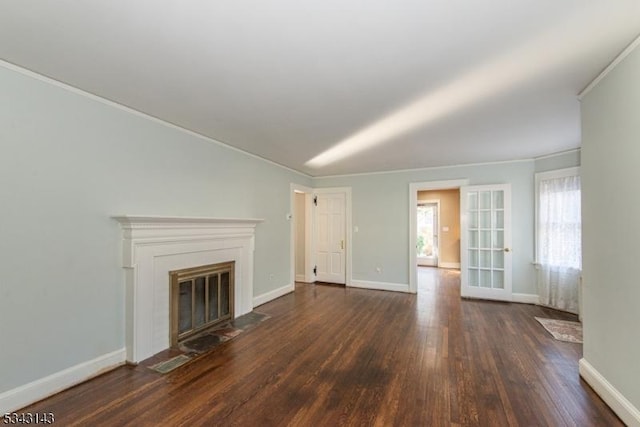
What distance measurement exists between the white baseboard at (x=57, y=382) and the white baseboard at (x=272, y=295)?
2094 mm

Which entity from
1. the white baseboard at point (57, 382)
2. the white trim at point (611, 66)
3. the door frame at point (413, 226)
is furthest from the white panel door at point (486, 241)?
the white baseboard at point (57, 382)

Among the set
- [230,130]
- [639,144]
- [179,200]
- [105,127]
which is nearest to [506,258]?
[639,144]

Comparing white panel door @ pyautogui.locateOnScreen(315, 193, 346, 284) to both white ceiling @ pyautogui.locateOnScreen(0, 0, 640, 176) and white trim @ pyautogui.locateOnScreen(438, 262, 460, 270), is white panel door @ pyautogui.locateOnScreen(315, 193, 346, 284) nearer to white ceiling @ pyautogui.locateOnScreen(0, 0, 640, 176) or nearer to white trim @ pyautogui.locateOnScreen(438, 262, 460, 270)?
white ceiling @ pyautogui.locateOnScreen(0, 0, 640, 176)

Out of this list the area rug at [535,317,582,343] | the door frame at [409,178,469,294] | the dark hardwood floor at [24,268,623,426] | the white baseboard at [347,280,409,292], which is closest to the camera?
the dark hardwood floor at [24,268,623,426]

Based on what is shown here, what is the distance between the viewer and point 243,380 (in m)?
2.52

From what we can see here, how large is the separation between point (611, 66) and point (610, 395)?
2.45 meters

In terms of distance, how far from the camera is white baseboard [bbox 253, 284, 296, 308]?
4684 millimetres

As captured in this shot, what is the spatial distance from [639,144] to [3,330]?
14.9ft

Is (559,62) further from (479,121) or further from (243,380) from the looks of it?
(243,380)

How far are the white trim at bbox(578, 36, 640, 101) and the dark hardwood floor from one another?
2.53m

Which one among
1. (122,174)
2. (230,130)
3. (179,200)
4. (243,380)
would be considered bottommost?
(243,380)

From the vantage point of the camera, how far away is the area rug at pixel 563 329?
11.2 feet

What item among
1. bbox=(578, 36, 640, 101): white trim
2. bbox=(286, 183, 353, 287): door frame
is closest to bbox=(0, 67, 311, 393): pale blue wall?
bbox=(286, 183, 353, 287): door frame

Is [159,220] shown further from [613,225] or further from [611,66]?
[611,66]
